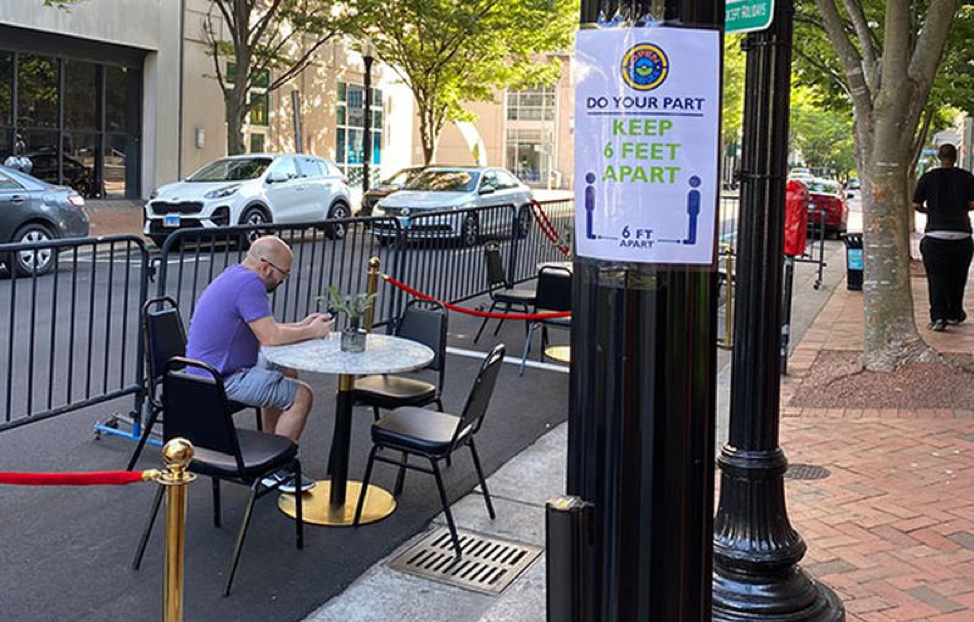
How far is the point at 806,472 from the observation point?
619cm

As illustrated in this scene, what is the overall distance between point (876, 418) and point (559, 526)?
238 inches

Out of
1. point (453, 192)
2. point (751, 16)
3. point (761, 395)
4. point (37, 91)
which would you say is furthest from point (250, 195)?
point (761, 395)

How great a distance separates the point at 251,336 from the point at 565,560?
3768mm

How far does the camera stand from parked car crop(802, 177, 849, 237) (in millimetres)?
24906

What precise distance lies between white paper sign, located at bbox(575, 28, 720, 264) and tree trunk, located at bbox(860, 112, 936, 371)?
21.8 feet

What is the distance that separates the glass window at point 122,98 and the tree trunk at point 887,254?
2166 cm

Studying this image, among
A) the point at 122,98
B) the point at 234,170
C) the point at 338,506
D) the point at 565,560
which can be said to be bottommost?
the point at 338,506

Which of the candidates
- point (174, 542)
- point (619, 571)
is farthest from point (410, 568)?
point (619, 571)

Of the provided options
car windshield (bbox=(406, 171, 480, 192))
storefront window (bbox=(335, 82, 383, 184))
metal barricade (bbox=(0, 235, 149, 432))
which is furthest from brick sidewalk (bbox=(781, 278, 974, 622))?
storefront window (bbox=(335, 82, 383, 184))

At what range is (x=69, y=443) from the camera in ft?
20.9

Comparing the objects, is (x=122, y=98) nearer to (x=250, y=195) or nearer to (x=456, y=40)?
(x=456, y=40)

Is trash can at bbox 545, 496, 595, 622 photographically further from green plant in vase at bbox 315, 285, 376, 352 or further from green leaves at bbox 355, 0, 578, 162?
green leaves at bbox 355, 0, 578, 162

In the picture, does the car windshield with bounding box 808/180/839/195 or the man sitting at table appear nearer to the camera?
the man sitting at table

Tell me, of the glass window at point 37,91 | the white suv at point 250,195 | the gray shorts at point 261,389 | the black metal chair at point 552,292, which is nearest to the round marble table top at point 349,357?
the gray shorts at point 261,389
